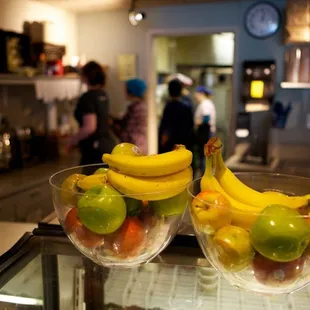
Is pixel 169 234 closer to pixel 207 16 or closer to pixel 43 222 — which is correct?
pixel 43 222

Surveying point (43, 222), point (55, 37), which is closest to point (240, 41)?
point (55, 37)

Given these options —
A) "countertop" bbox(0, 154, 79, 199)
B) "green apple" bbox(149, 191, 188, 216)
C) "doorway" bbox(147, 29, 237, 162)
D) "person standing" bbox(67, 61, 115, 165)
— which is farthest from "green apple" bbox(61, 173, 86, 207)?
"doorway" bbox(147, 29, 237, 162)

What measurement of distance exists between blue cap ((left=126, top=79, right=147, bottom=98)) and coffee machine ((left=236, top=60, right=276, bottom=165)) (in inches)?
39.3

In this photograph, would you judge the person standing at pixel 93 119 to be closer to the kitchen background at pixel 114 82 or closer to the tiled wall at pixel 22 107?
the kitchen background at pixel 114 82

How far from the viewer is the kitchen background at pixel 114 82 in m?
2.92

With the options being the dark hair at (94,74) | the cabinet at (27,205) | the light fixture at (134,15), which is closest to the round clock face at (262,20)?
the light fixture at (134,15)

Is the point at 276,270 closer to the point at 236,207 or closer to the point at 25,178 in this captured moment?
the point at 236,207

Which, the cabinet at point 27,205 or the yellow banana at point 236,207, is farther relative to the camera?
the cabinet at point 27,205

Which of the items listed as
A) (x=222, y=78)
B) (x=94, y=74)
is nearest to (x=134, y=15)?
(x=94, y=74)

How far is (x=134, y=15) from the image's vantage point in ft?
13.0

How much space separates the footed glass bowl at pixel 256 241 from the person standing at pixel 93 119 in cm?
220

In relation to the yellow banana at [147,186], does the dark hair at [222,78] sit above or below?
above

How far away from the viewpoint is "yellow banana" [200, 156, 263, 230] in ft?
2.10

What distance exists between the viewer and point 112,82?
4.22 metres
